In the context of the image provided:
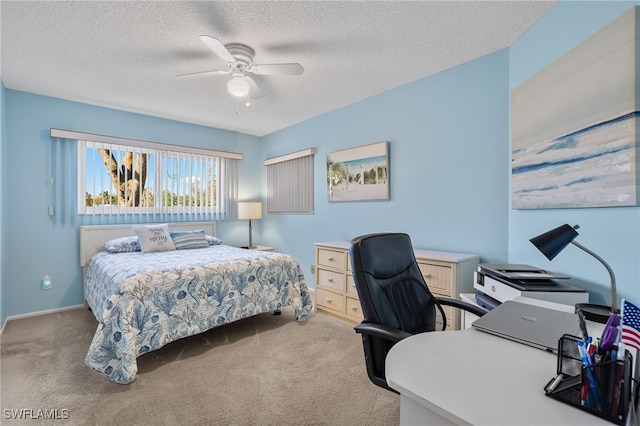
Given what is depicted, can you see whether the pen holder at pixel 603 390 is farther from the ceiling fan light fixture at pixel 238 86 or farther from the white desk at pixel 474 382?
the ceiling fan light fixture at pixel 238 86

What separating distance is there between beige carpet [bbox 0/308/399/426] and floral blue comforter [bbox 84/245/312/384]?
0.66ft

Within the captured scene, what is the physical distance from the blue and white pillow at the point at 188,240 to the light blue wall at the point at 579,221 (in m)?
3.39

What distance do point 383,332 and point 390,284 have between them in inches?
12.7

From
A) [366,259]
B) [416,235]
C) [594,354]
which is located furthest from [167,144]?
[594,354]

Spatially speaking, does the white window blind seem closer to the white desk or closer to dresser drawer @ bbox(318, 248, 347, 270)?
dresser drawer @ bbox(318, 248, 347, 270)

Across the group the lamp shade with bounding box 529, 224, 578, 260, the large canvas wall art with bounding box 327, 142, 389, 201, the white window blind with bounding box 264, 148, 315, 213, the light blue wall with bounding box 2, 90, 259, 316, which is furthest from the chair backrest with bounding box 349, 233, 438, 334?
the light blue wall with bounding box 2, 90, 259, 316

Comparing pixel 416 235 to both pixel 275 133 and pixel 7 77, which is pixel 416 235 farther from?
pixel 7 77

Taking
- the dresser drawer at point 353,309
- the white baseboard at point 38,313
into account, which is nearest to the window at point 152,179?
the white baseboard at point 38,313

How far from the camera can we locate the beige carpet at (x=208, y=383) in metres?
1.72

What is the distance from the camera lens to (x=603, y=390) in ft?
2.18

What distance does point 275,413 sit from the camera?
1748 millimetres

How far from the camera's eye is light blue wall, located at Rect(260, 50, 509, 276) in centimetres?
247

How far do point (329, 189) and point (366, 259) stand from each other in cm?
260

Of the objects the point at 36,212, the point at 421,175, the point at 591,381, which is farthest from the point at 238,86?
the point at 36,212
